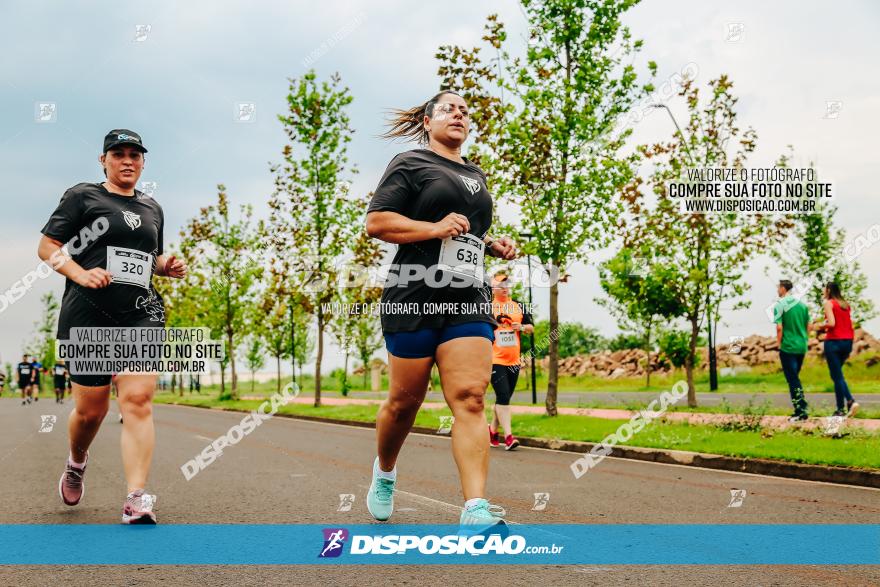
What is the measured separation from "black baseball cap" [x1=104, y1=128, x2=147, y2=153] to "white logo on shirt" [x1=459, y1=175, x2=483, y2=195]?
7.36 feet

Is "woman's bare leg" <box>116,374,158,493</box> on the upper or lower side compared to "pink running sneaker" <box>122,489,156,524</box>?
upper

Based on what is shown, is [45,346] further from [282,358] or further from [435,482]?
[435,482]

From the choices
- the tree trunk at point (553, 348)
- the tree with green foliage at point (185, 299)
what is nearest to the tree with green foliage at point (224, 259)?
the tree with green foliage at point (185, 299)

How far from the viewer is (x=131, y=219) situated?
5305 millimetres

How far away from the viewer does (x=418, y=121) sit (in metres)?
5.03

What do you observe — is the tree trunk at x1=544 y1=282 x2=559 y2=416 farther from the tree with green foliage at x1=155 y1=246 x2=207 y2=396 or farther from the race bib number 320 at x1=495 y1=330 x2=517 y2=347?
the tree with green foliage at x1=155 y1=246 x2=207 y2=396

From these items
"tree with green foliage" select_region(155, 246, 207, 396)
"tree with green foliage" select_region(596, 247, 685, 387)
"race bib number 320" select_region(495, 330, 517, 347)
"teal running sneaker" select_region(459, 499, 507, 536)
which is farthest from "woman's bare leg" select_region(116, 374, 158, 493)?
"tree with green foliage" select_region(155, 246, 207, 396)

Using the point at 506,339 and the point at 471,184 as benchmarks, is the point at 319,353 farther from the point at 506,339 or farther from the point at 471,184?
the point at 471,184

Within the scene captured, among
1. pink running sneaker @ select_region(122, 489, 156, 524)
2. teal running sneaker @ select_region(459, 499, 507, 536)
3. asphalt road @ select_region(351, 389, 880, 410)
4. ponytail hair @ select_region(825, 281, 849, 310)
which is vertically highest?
ponytail hair @ select_region(825, 281, 849, 310)

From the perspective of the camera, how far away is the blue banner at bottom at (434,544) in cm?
422

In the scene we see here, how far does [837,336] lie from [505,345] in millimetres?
5250

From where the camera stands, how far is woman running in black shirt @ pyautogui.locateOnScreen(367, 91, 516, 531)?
4.14 meters

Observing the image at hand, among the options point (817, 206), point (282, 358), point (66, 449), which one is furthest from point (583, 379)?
point (66, 449)

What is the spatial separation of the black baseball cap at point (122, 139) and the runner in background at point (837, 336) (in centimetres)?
1028
